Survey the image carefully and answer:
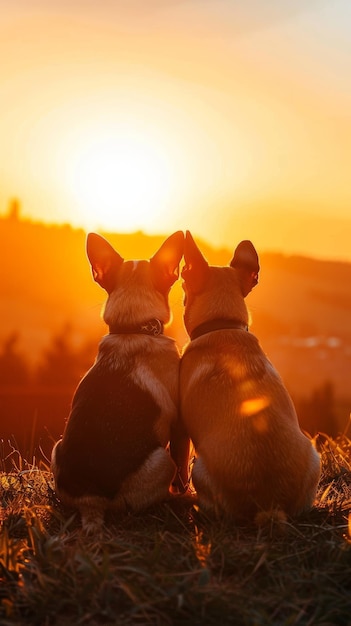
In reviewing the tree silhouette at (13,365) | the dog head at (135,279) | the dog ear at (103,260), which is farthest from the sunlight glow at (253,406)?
the tree silhouette at (13,365)

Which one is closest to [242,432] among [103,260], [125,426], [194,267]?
[125,426]

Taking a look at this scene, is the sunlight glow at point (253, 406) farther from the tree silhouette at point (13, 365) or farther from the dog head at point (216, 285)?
the tree silhouette at point (13, 365)

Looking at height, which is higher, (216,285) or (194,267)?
(194,267)

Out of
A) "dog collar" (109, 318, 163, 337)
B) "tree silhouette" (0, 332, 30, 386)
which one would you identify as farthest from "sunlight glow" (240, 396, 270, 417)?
"tree silhouette" (0, 332, 30, 386)

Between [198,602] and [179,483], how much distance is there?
2297mm

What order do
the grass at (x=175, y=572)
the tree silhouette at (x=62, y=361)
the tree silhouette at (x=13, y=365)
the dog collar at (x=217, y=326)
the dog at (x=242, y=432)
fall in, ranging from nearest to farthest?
the grass at (x=175, y=572), the dog at (x=242, y=432), the dog collar at (x=217, y=326), the tree silhouette at (x=13, y=365), the tree silhouette at (x=62, y=361)

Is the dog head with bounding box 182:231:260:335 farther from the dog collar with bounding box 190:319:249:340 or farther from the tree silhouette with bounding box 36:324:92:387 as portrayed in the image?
the tree silhouette with bounding box 36:324:92:387

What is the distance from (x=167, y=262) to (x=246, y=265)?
27.3 inches

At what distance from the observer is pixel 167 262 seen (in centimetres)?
640

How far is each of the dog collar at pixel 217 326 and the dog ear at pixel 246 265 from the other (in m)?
0.37

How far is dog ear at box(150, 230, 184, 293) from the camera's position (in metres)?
6.36

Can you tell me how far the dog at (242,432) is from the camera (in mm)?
5355

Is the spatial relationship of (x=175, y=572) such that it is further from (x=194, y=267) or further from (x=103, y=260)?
(x=103, y=260)

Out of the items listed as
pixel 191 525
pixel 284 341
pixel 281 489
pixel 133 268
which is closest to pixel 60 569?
pixel 191 525
